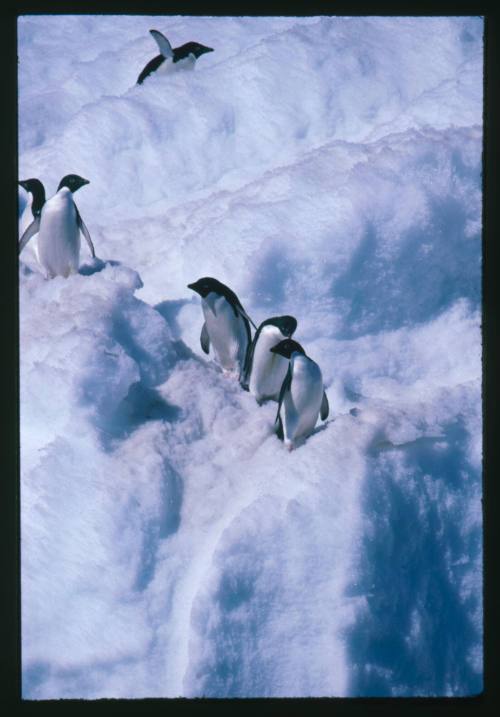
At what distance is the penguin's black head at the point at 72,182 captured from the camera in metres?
2.88

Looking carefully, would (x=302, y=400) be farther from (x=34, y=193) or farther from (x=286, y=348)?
(x=34, y=193)

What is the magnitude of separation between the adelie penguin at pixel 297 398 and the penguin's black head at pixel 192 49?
1.46 metres

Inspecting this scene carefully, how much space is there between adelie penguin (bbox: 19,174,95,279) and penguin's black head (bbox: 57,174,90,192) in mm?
46

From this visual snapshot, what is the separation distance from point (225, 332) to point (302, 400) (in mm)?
387

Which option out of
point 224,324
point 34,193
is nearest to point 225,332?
point 224,324

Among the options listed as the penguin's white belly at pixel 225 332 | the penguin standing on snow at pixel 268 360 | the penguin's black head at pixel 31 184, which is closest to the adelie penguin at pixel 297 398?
the penguin standing on snow at pixel 268 360

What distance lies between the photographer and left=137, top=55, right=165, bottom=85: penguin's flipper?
133 inches

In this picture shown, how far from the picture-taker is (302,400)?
7.64ft

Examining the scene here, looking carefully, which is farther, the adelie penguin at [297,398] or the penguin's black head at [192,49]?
the penguin's black head at [192,49]

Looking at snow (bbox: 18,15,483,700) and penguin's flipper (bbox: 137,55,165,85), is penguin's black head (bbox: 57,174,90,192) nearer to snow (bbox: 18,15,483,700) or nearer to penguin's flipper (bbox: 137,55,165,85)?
snow (bbox: 18,15,483,700)

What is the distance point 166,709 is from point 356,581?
510 mm

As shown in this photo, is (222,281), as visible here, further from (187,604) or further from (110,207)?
(187,604)

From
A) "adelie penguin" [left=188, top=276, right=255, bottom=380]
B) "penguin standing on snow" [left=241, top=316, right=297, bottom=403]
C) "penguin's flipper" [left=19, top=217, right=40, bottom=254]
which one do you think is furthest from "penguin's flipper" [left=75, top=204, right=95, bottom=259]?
"penguin standing on snow" [left=241, top=316, right=297, bottom=403]

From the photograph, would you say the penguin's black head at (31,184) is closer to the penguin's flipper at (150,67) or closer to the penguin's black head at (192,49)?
the penguin's flipper at (150,67)
